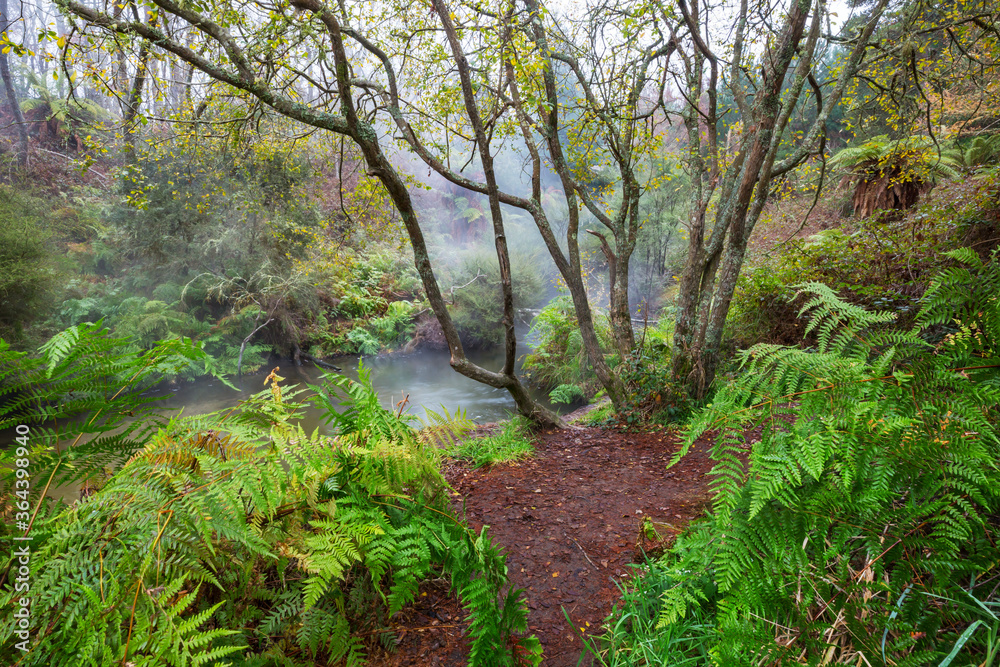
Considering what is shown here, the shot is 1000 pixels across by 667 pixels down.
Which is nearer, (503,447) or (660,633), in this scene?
(660,633)

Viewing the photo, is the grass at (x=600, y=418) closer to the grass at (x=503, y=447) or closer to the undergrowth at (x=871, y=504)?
the grass at (x=503, y=447)

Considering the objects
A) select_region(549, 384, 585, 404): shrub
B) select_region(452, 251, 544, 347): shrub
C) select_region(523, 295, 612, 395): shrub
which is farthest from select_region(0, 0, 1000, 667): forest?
select_region(452, 251, 544, 347): shrub

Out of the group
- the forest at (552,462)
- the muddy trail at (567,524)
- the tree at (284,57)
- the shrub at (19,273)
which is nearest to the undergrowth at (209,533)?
the forest at (552,462)

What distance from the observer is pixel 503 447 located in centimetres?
425

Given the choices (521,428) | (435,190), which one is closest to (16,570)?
(521,428)

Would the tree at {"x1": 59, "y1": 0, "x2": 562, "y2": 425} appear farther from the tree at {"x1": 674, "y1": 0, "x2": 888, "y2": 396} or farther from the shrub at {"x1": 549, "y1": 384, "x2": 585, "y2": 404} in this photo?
the shrub at {"x1": 549, "y1": 384, "x2": 585, "y2": 404}

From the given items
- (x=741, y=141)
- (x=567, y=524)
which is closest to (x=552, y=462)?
(x=567, y=524)

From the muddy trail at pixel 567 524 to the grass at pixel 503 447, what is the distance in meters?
0.13

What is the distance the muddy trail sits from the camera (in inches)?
56.6

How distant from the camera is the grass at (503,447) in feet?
13.1

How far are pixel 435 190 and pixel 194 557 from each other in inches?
827

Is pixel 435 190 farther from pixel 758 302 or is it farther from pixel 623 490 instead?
pixel 623 490

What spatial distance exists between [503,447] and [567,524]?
1756 mm

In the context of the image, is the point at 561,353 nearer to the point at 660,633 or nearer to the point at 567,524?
the point at 567,524
